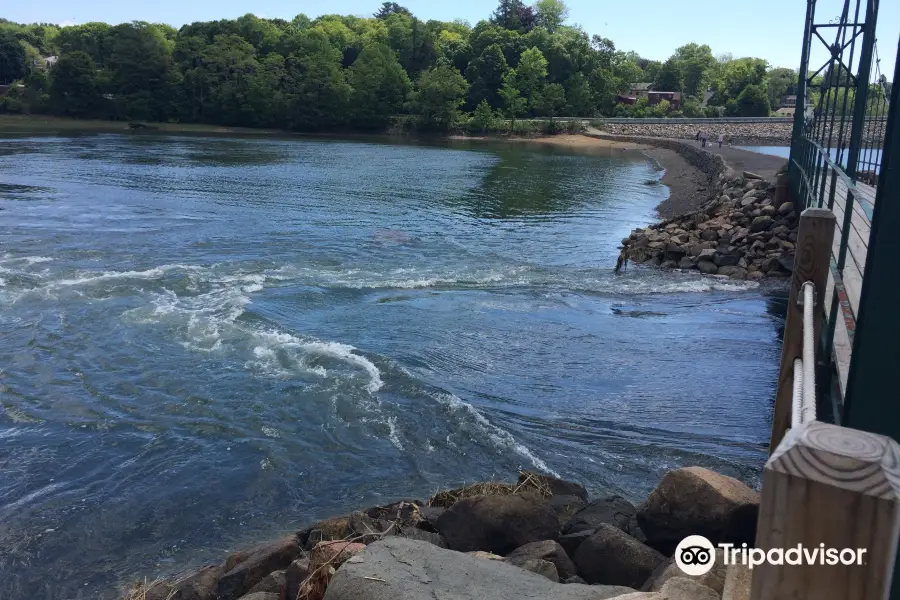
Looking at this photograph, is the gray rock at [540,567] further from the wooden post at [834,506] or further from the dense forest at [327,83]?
the dense forest at [327,83]

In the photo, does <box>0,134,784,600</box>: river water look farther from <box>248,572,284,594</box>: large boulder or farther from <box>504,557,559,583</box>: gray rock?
<box>504,557,559,583</box>: gray rock

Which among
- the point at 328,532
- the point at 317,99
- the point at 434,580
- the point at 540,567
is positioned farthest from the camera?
the point at 317,99

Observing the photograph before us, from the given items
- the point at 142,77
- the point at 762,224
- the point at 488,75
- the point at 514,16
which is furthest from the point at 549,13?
the point at 762,224

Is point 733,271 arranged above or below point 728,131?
below

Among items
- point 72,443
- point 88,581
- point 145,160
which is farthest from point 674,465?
point 145,160

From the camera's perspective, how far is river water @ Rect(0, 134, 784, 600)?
756 centimetres

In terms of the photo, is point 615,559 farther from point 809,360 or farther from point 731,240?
point 731,240

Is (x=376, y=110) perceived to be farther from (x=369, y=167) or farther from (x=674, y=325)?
(x=674, y=325)

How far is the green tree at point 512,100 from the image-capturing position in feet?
278

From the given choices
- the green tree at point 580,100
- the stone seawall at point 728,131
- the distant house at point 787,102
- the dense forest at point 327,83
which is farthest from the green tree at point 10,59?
the distant house at point 787,102

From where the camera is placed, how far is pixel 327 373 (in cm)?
1085

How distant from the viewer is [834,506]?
135 centimetres

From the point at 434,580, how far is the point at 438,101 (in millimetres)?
81694

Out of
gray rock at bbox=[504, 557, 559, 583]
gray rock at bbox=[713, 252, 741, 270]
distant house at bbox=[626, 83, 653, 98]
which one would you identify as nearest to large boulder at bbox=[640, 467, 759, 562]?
gray rock at bbox=[504, 557, 559, 583]
